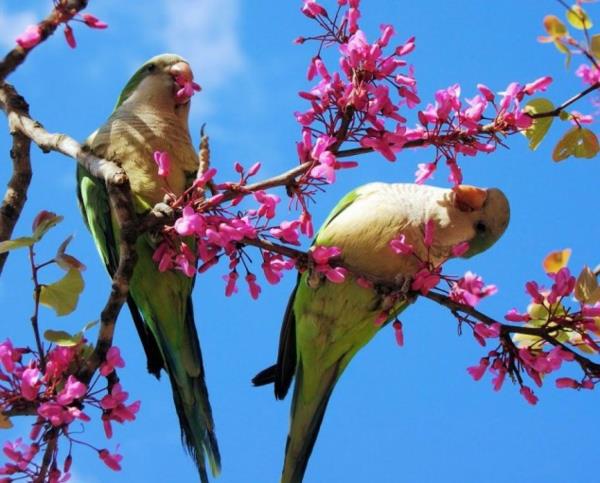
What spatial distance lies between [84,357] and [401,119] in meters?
1.44

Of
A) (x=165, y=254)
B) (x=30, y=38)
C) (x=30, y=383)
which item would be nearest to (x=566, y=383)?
(x=165, y=254)

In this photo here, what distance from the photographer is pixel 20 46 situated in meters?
2.55

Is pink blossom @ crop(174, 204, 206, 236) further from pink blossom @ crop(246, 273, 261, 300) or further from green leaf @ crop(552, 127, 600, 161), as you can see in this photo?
green leaf @ crop(552, 127, 600, 161)

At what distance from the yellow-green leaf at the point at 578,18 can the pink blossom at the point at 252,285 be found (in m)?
1.49

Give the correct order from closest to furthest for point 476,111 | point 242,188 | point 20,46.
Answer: point 20,46 → point 242,188 → point 476,111

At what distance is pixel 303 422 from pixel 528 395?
1.46 metres

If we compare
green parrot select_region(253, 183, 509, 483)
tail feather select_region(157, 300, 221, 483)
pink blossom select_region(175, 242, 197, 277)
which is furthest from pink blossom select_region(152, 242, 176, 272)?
tail feather select_region(157, 300, 221, 483)

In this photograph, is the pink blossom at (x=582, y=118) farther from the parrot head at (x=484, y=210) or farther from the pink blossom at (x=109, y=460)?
the pink blossom at (x=109, y=460)

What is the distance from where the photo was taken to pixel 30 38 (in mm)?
2523

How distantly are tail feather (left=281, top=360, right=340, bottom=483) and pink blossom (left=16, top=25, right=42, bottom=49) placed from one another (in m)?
2.32

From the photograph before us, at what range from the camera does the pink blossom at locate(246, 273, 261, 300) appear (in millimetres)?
3238

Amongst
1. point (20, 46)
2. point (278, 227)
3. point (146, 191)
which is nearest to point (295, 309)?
point (146, 191)

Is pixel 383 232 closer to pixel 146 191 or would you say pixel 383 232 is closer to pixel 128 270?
pixel 146 191

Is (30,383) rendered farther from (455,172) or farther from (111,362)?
(455,172)
